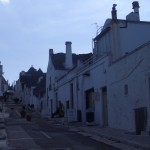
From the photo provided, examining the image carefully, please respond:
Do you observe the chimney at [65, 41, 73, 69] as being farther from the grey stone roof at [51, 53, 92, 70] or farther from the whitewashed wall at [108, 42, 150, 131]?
the whitewashed wall at [108, 42, 150, 131]

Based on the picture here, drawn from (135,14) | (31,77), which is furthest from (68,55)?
(31,77)

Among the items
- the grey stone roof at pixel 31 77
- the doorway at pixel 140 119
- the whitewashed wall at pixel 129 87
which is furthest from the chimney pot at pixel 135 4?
the grey stone roof at pixel 31 77

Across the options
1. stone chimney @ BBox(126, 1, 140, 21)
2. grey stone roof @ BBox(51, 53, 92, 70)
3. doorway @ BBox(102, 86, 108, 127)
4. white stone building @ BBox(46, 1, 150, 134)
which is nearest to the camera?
white stone building @ BBox(46, 1, 150, 134)

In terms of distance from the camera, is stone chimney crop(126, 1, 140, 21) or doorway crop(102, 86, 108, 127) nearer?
doorway crop(102, 86, 108, 127)

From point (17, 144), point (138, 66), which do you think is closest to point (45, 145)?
point (17, 144)

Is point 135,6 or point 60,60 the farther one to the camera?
point 60,60

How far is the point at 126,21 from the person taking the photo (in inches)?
1168

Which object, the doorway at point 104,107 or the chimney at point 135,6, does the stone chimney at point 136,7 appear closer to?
the chimney at point 135,6

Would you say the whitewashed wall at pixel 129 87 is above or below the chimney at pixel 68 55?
below

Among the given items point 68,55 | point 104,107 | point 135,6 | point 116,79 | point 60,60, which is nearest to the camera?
point 116,79

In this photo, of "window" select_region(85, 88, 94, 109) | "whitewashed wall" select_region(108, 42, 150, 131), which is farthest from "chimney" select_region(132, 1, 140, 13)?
"whitewashed wall" select_region(108, 42, 150, 131)

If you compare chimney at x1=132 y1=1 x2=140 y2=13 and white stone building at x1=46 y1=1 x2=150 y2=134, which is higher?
chimney at x1=132 y1=1 x2=140 y2=13

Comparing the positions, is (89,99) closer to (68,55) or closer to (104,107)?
(104,107)

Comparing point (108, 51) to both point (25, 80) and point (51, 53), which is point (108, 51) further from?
point (25, 80)
